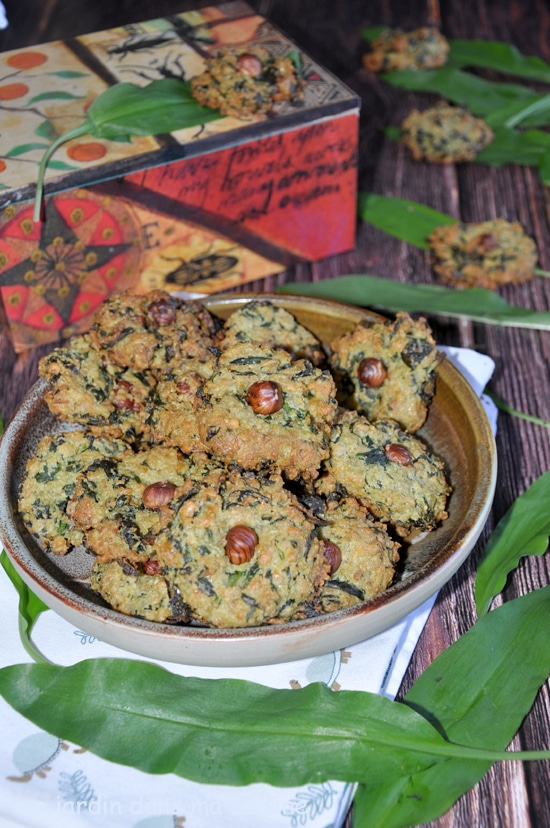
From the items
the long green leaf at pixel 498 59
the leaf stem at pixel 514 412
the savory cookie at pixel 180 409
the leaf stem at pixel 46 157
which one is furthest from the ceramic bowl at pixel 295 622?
the long green leaf at pixel 498 59

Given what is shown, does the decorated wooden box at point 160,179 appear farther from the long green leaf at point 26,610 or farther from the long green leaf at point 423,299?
the long green leaf at point 26,610

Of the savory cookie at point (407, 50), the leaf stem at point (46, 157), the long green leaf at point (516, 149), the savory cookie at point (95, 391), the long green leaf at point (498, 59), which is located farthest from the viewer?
the savory cookie at point (407, 50)

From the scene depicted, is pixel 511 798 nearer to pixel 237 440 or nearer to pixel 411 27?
pixel 237 440

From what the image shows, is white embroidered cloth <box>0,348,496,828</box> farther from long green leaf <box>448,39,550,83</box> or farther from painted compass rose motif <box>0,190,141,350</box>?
long green leaf <box>448,39,550,83</box>

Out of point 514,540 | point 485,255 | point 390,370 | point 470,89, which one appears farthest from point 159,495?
point 470,89

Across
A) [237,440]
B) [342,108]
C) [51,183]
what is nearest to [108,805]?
[237,440]
